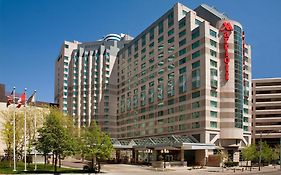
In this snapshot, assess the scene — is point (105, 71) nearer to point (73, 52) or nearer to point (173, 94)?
point (73, 52)

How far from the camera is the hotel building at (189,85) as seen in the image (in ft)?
289

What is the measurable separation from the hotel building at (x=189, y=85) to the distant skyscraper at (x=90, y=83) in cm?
1152

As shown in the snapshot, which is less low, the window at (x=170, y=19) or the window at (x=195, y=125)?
the window at (x=170, y=19)

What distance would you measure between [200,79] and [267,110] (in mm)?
56967

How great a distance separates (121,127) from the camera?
143 m

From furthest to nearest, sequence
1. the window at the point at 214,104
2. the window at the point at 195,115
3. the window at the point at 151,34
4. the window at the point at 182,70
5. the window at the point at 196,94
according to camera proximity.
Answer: the window at the point at 151,34
the window at the point at 182,70
the window at the point at 196,94
the window at the point at 195,115
the window at the point at 214,104

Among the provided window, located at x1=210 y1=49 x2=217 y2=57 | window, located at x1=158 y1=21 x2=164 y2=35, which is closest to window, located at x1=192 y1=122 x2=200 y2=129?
window, located at x1=210 y1=49 x2=217 y2=57

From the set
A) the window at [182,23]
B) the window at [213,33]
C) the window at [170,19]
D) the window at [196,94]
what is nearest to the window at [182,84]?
the window at [196,94]

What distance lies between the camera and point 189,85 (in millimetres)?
93375

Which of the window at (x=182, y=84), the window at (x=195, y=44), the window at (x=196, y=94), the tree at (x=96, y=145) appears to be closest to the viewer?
the tree at (x=96, y=145)

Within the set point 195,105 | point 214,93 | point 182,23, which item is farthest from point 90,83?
point 214,93

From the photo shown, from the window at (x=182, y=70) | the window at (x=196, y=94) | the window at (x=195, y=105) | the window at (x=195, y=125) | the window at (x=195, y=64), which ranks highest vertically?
the window at (x=195, y=64)

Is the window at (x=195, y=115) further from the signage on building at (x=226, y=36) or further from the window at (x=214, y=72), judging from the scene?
the signage on building at (x=226, y=36)

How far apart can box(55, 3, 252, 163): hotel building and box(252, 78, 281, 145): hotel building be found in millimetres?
36174
